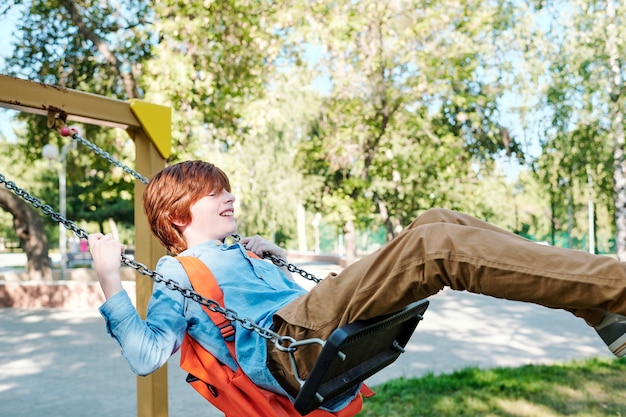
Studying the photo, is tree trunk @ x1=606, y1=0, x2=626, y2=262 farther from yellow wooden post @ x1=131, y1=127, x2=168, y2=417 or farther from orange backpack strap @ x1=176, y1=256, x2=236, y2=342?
orange backpack strap @ x1=176, y1=256, x2=236, y2=342

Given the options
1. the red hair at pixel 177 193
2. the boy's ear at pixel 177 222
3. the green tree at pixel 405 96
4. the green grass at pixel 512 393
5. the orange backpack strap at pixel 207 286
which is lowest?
the green grass at pixel 512 393

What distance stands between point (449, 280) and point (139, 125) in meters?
2.00

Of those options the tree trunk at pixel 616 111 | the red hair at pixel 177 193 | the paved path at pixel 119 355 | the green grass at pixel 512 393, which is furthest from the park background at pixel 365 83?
the red hair at pixel 177 193

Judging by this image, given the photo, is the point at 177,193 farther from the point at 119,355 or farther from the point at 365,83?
the point at 365,83

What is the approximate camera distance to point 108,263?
7.01 feet

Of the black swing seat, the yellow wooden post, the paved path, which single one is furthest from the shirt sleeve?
the paved path

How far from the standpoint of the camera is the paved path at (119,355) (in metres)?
5.00

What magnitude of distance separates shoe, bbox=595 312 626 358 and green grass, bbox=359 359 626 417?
7.85 ft

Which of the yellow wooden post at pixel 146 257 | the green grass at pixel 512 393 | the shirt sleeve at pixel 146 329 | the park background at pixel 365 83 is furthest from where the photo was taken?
the park background at pixel 365 83

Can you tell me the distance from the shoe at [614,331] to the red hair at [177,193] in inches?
54.0

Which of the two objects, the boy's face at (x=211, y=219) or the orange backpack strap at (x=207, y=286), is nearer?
the orange backpack strap at (x=207, y=286)

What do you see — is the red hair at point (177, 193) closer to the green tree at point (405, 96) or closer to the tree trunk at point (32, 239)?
the green tree at point (405, 96)

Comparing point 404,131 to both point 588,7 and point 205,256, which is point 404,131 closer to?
point 588,7

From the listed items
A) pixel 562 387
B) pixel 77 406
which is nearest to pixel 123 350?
pixel 77 406
